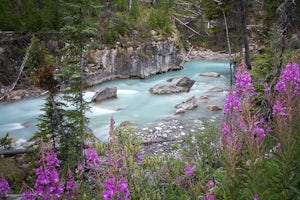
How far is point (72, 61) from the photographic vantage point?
6812 mm

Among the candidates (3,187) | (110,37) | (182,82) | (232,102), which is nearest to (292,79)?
(232,102)

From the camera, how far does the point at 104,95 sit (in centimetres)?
1471

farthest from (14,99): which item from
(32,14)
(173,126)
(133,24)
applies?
(133,24)

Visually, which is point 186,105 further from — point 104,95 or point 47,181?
point 47,181

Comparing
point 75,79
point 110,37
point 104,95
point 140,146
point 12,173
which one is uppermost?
point 110,37

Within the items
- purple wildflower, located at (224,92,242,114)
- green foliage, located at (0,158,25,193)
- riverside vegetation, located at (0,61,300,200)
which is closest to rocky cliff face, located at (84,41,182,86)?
green foliage, located at (0,158,25,193)

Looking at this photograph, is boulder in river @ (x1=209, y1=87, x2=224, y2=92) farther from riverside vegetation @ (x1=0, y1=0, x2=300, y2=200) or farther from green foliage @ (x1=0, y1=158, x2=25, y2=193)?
green foliage @ (x1=0, y1=158, x2=25, y2=193)

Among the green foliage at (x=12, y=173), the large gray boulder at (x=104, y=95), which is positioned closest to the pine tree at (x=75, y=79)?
the green foliage at (x=12, y=173)

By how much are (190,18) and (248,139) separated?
31589mm

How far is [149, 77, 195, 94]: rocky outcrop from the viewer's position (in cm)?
1609

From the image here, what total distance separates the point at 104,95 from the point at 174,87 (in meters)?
3.80

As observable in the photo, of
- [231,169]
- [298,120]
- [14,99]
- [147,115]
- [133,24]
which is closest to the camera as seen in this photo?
[231,169]

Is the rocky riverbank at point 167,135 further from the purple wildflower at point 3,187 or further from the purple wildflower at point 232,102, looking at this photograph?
the purple wildflower at point 3,187

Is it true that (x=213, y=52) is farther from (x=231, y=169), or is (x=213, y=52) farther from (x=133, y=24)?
(x=231, y=169)
